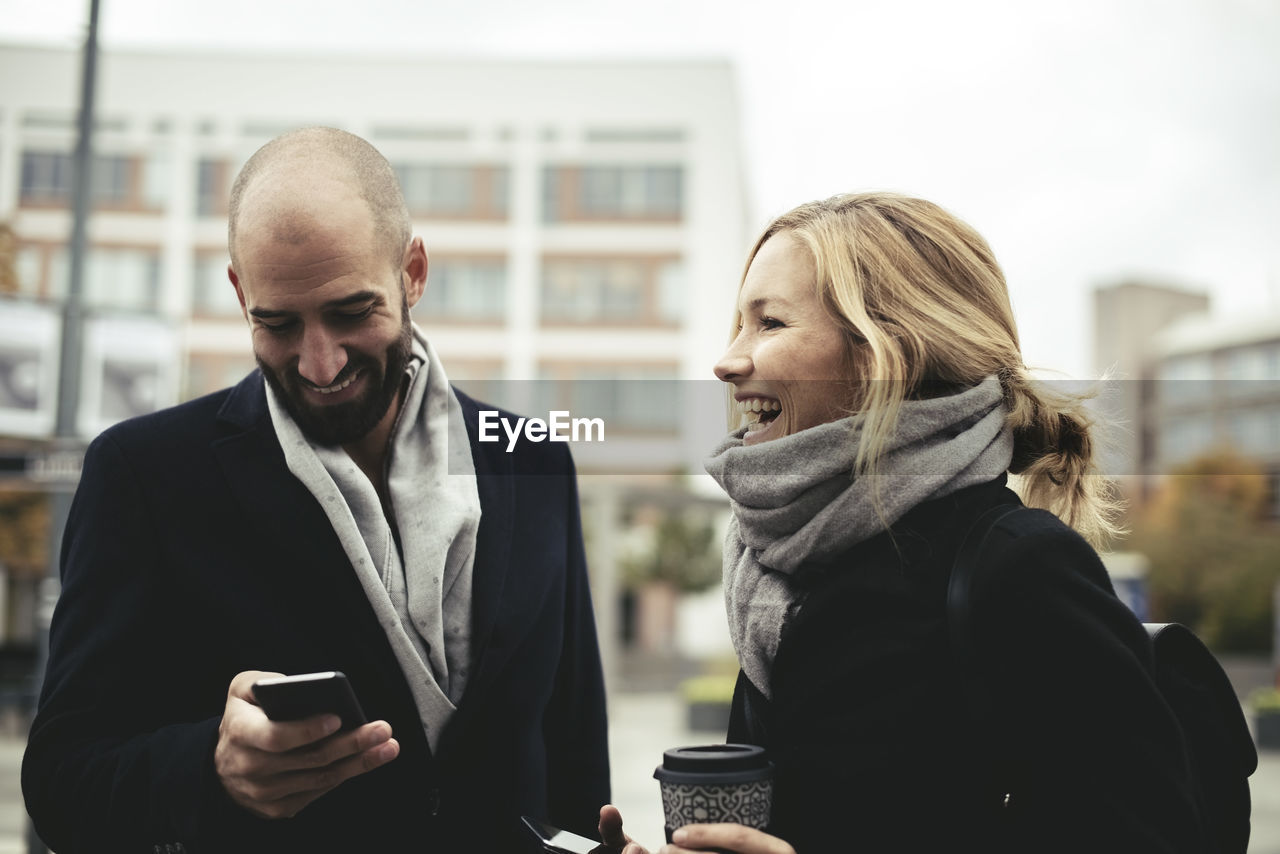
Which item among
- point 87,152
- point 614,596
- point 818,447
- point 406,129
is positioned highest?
point 406,129

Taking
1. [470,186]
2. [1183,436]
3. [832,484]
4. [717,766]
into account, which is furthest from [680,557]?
[1183,436]

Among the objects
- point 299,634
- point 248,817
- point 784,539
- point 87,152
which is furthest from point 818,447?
point 87,152

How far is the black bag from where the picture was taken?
1.53m

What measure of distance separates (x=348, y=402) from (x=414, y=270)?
0.27 meters

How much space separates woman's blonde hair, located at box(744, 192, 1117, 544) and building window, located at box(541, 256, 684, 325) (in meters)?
35.9

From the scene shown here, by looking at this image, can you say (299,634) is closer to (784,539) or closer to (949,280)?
(784,539)

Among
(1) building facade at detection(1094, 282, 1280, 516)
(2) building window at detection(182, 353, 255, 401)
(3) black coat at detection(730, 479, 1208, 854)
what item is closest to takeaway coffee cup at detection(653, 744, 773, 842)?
(3) black coat at detection(730, 479, 1208, 854)

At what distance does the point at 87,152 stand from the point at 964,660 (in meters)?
5.33

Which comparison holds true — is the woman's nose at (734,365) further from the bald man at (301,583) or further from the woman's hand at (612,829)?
the woman's hand at (612,829)

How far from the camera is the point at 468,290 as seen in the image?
3862 centimetres

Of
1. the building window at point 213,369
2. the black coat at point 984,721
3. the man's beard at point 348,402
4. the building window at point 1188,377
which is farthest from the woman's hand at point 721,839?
the building window at point 1188,377

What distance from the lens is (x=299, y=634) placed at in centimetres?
189

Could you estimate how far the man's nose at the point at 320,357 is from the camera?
188 centimetres

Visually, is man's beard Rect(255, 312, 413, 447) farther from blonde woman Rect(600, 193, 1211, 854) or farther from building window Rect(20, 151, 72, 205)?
building window Rect(20, 151, 72, 205)
